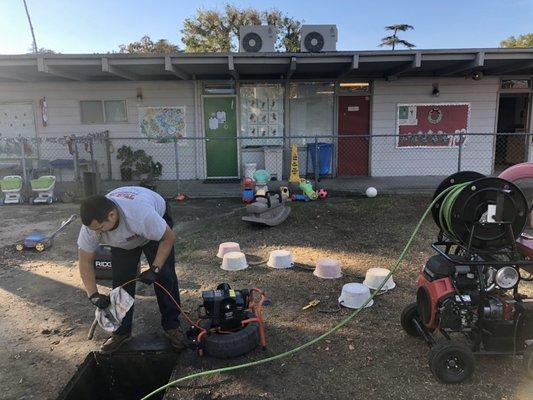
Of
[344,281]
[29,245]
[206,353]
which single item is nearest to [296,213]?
[344,281]

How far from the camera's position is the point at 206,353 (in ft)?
11.8

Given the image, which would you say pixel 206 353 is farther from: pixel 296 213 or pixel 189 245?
pixel 296 213

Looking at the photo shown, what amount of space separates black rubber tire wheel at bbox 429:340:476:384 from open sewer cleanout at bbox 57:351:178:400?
202cm

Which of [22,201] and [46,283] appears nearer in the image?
[46,283]

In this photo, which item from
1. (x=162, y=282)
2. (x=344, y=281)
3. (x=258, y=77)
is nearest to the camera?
(x=162, y=282)

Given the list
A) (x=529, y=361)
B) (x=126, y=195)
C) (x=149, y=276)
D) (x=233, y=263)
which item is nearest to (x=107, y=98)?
(x=233, y=263)

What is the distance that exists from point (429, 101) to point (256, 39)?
15.9 feet

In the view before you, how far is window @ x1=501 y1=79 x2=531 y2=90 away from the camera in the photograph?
1207 cm

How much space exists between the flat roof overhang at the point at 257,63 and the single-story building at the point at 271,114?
42 centimetres

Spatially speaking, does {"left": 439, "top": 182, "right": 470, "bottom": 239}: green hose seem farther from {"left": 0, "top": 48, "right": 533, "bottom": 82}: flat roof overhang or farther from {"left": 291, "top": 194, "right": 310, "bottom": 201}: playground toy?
{"left": 0, "top": 48, "right": 533, "bottom": 82}: flat roof overhang

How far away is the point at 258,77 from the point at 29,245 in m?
7.39

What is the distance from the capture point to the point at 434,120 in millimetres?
11992

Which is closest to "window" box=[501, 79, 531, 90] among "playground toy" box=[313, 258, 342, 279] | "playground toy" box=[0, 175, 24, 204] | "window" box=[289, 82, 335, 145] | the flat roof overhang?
the flat roof overhang

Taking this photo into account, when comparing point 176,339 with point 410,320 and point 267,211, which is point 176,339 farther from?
point 267,211
